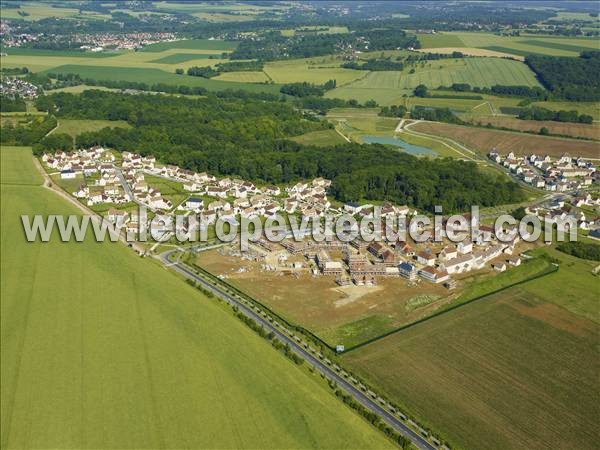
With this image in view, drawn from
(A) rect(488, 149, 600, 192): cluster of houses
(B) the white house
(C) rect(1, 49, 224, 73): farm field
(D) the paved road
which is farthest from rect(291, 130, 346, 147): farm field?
(C) rect(1, 49, 224, 73): farm field

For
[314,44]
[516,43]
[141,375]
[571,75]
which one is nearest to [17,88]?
[314,44]

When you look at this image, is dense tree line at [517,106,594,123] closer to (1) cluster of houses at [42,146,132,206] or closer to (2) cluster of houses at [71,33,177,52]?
(1) cluster of houses at [42,146,132,206]

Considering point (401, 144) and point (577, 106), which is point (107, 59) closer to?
point (401, 144)

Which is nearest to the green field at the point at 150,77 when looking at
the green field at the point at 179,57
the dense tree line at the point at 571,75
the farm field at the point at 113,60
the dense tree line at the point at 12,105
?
the farm field at the point at 113,60

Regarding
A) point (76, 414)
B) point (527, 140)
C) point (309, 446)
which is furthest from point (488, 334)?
point (527, 140)

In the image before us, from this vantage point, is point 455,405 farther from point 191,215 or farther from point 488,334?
point 191,215

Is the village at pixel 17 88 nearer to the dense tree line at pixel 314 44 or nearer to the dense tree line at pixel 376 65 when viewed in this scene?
the dense tree line at pixel 314 44

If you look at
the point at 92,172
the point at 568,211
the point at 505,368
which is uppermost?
the point at 92,172

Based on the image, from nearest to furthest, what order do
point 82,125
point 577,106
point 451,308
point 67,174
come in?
point 451,308 → point 67,174 → point 82,125 → point 577,106
